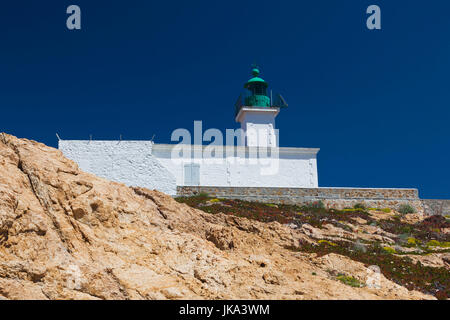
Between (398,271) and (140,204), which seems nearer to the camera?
(140,204)

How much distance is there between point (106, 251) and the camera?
7684mm

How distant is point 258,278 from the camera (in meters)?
8.21

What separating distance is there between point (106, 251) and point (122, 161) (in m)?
22.0

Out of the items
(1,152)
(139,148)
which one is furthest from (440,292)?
(139,148)

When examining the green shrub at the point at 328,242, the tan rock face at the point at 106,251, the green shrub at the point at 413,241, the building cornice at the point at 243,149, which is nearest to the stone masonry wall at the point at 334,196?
the building cornice at the point at 243,149

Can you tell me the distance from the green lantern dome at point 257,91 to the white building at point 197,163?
3.07m

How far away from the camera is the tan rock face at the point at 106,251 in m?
6.80

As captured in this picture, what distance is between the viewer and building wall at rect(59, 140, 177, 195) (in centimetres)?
2875

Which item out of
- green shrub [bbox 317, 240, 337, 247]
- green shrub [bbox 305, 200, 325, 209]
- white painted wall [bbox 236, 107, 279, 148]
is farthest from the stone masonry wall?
green shrub [bbox 317, 240, 337, 247]

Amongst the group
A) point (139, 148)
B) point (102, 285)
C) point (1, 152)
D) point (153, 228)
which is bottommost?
point (102, 285)

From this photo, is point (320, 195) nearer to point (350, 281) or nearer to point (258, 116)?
point (258, 116)

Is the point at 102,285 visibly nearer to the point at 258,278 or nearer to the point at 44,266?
the point at 44,266

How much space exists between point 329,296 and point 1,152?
6803mm
